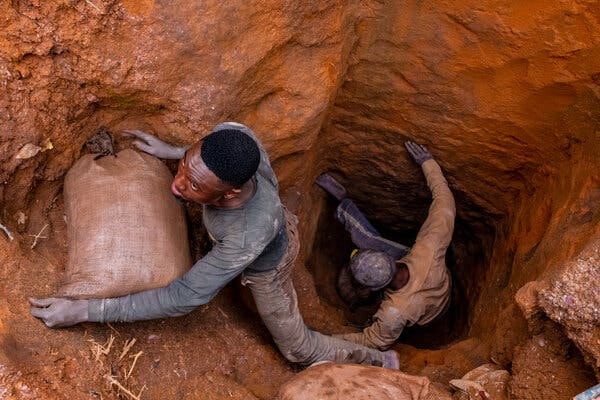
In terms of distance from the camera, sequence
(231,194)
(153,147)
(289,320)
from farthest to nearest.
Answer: (289,320)
(153,147)
(231,194)

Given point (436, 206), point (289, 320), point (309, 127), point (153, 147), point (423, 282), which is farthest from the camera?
point (436, 206)

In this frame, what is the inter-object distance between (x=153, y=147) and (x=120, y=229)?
1.73 feet

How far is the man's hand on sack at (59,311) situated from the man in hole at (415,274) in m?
1.81

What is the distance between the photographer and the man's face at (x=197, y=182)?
2.33 metres

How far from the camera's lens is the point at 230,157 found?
7.54 ft

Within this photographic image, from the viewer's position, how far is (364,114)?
4117mm

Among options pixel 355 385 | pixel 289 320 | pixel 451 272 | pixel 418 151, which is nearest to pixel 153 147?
pixel 289 320

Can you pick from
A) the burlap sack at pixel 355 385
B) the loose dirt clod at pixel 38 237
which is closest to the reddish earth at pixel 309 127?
the loose dirt clod at pixel 38 237

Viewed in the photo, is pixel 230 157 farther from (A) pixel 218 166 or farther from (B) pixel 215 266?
(B) pixel 215 266

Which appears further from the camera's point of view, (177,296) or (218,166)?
(177,296)

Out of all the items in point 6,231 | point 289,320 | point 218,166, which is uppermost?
point 218,166

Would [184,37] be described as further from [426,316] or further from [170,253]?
[426,316]

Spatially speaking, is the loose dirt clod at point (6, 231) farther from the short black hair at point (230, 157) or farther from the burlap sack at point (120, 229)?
the short black hair at point (230, 157)

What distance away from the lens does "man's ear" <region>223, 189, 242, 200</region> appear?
2.42m
